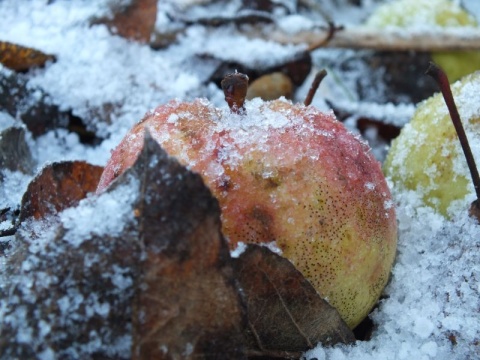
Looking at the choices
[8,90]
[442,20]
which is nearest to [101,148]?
[8,90]

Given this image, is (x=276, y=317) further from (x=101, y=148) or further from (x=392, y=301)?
(x=101, y=148)

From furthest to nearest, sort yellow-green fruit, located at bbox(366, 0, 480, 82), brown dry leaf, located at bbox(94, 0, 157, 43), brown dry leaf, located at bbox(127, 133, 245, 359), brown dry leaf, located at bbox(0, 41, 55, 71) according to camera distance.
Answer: yellow-green fruit, located at bbox(366, 0, 480, 82), brown dry leaf, located at bbox(94, 0, 157, 43), brown dry leaf, located at bbox(0, 41, 55, 71), brown dry leaf, located at bbox(127, 133, 245, 359)

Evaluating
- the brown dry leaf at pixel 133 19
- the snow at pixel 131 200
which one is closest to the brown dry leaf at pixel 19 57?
the snow at pixel 131 200

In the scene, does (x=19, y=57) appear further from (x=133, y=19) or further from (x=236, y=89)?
(x=236, y=89)

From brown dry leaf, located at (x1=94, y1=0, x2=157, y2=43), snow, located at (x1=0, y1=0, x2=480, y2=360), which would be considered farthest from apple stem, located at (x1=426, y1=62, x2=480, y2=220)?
brown dry leaf, located at (x1=94, y1=0, x2=157, y2=43)

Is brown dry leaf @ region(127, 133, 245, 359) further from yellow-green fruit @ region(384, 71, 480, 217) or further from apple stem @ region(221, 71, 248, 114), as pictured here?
yellow-green fruit @ region(384, 71, 480, 217)
